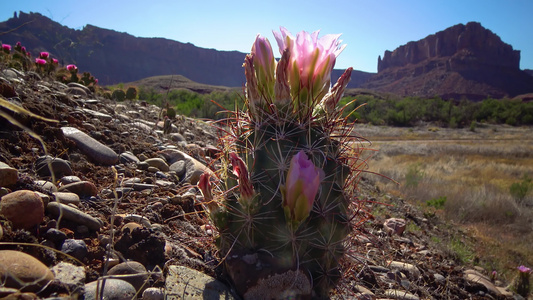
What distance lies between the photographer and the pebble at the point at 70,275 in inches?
51.2

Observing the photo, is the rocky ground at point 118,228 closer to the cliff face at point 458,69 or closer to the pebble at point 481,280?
the pebble at point 481,280

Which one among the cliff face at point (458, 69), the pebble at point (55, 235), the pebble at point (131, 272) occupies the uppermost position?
the cliff face at point (458, 69)

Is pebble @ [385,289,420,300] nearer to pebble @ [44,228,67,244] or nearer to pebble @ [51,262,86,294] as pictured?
pebble @ [51,262,86,294]

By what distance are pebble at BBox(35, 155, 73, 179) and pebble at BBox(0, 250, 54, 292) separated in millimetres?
1193

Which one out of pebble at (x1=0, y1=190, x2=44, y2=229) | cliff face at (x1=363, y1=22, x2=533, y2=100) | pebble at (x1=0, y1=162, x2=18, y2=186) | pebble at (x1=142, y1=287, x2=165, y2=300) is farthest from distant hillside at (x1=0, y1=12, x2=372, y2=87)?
pebble at (x1=142, y1=287, x2=165, y2=300)

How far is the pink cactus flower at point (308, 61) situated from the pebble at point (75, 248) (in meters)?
1.27

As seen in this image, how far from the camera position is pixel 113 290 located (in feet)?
4.42

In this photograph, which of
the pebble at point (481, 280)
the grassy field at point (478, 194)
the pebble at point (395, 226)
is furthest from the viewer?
the grassy field at point (478, 194)

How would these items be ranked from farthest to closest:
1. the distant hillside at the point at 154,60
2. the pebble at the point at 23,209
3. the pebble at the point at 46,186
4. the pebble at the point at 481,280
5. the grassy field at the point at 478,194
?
the distant hillside at the point at 154,60 → the grassy field at the point at 478,194 → the pebble at the point at 481,280 → the pebble at the point at 46,186 → the pebble at the point at 23,209

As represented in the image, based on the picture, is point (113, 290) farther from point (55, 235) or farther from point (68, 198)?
point (68, 198)

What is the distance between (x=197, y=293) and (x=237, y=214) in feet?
1.30

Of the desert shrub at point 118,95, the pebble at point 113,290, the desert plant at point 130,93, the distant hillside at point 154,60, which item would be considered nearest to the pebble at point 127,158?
the pebble at point 113,290

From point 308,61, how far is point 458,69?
102 m

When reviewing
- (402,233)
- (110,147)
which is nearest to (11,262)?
(110,147)
